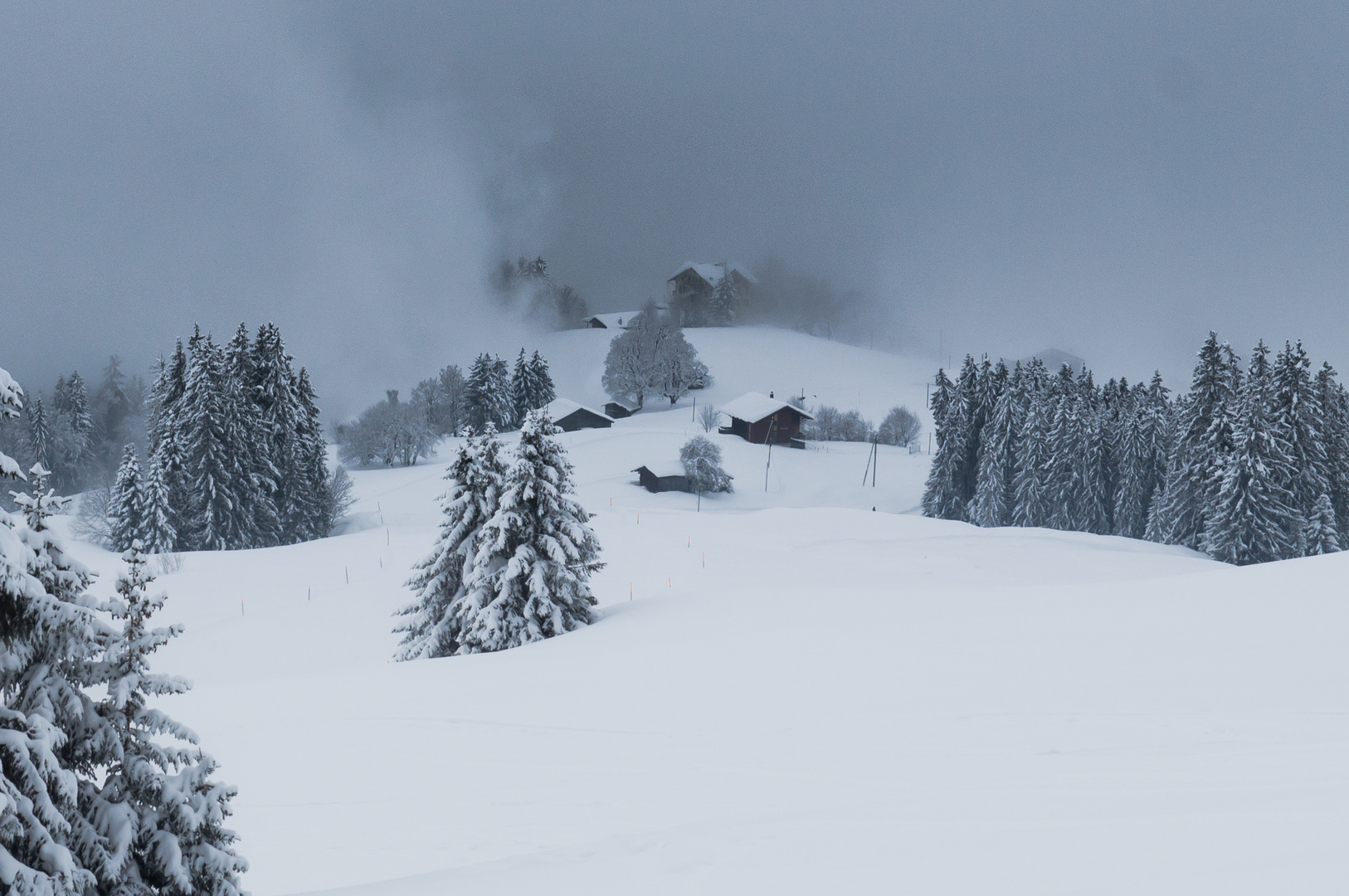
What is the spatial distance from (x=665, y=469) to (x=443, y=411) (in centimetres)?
3896

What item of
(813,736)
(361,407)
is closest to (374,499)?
(361,407)

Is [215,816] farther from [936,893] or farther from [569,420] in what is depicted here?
[569,420]

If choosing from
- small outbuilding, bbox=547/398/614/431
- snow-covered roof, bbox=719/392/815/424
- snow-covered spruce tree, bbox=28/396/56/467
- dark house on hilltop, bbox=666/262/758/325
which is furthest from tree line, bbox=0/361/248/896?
dark house on hilltop, bbox=666/262/758/325

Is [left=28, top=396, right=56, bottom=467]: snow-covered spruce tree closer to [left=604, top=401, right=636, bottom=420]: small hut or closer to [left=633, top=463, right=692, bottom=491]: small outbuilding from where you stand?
[left=633, top=463, right=692, bottom=491]: small outbuilding

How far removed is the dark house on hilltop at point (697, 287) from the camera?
135750mm

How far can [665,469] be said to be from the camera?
65062mm

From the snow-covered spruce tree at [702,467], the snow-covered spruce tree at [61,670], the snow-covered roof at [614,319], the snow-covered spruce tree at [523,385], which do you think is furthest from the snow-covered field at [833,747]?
the snow-covered roof at [614,319]

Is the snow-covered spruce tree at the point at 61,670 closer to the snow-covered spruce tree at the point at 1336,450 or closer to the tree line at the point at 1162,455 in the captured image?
the tree line at the point at 1162,455

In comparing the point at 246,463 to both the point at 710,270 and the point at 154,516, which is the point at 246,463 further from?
the point at 710,270

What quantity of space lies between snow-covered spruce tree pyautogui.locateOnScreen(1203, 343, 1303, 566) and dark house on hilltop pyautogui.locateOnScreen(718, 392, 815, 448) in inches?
1654

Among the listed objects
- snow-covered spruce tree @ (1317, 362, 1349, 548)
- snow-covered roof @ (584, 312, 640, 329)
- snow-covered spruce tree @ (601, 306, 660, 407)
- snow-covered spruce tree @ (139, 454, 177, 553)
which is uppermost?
snow-covered roof @ (584, 312, 640, 329)

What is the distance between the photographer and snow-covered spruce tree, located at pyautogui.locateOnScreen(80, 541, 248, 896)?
185 inches

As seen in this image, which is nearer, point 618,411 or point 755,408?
point 755,408

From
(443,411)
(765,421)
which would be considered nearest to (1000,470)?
(765,421)
